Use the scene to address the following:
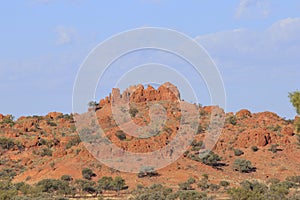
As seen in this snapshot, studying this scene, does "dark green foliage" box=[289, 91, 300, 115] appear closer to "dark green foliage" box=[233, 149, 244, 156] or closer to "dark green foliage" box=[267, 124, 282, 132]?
"dark green foliage" box=[233, 149, 244, 156]

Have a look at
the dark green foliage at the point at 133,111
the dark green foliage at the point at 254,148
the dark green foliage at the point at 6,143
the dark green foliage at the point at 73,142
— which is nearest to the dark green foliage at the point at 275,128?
the dark green foliage at the point at 254,148

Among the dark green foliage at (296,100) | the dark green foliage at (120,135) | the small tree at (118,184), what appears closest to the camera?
the dark green foliage at (296,100)

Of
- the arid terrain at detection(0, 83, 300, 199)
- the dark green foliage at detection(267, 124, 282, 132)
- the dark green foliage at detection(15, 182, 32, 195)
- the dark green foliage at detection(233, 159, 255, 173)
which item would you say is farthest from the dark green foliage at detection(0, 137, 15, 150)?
the dark green foliage at detection(267, 124, 282, 132)

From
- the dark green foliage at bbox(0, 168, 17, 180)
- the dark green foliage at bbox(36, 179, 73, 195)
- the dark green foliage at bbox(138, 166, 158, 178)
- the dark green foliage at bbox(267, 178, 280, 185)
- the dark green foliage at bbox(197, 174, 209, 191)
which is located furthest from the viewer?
the dark green foliage at bbox(0, 168, 17, 180)

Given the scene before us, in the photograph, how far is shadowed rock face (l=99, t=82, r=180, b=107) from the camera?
7850 centimetres

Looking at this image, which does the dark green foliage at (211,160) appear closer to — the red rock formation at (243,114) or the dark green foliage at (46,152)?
the dark green foliage at (46,152)

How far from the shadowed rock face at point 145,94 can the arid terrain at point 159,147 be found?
11 cm

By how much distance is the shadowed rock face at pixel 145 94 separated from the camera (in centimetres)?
7850

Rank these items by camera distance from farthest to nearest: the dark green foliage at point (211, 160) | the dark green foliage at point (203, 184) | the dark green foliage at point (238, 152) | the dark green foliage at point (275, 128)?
the dark green foliage at point (275, 128) < the dark green foliage at point (238, 152) < the dark green foliage at point (211, 160) < the dark green foliage at point (203, 184)

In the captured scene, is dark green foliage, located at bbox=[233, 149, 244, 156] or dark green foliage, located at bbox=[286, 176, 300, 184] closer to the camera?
dark green foliage, located at bbox=[286, 176, 300, 184]

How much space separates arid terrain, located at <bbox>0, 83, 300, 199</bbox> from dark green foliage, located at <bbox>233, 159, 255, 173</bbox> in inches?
3.3

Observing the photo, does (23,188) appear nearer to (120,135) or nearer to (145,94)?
(120,135)

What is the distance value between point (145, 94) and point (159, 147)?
78.0 ft

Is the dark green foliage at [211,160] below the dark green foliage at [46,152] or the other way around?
below
